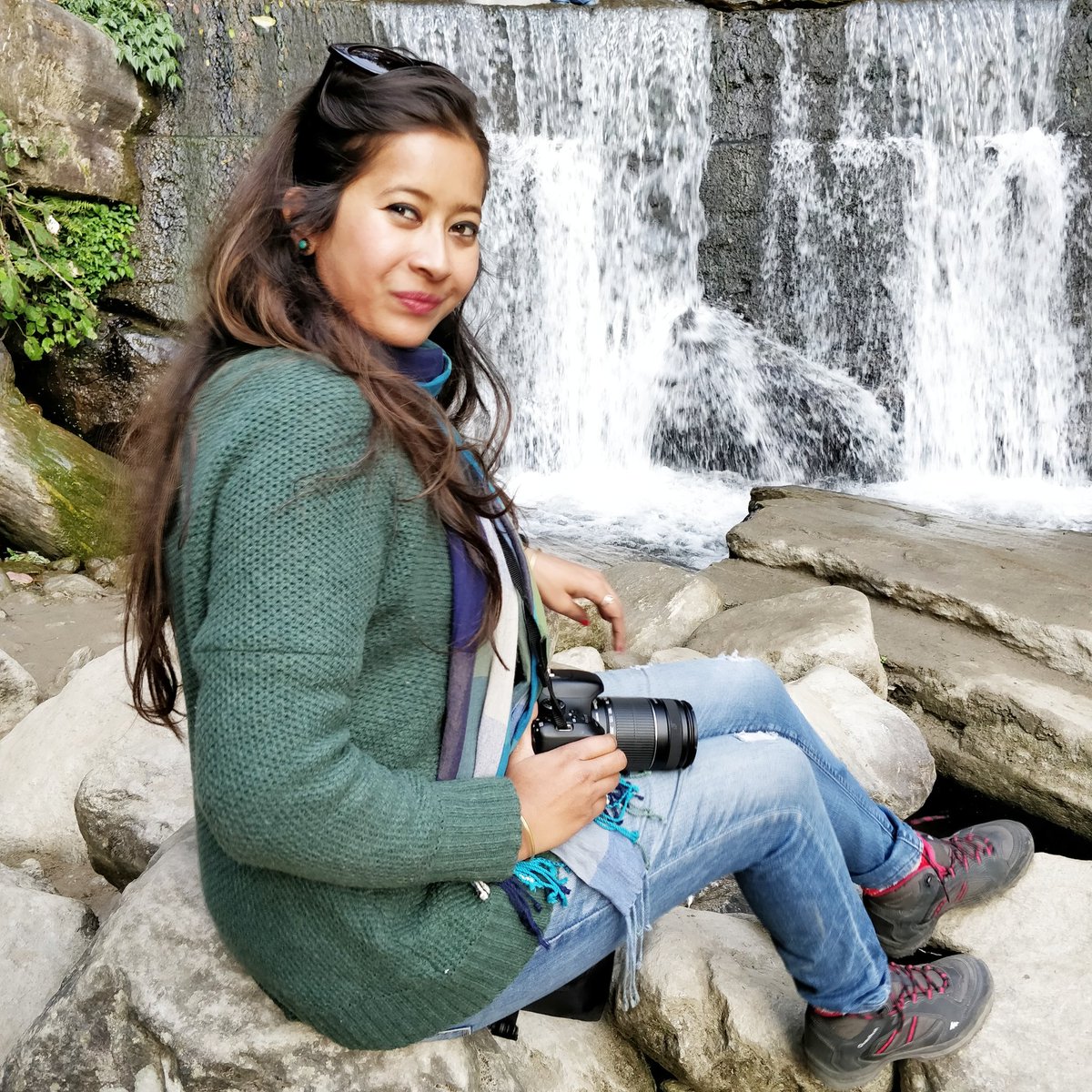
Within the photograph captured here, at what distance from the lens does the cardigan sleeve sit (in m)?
1.05

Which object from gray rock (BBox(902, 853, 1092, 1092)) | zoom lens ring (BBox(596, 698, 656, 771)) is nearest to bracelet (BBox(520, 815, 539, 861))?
zoom lens ring (BBox(596, 698, 656, 771))

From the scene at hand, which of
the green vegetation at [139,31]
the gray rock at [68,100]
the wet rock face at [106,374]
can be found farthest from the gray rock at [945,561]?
the green vegetation at [139,31]

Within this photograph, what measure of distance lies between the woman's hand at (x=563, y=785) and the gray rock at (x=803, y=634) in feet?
6.30

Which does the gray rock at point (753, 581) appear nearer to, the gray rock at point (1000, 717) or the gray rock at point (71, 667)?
the gray rock at point (1000, 717)

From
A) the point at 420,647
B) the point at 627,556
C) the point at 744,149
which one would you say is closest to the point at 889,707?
the point at 420,647

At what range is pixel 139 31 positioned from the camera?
625 cm

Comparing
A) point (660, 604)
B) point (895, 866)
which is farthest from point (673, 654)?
point (895, 866)

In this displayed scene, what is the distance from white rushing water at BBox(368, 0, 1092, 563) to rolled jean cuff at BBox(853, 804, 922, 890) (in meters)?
4.73

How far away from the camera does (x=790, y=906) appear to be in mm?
1498

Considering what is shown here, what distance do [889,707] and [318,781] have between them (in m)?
2.14

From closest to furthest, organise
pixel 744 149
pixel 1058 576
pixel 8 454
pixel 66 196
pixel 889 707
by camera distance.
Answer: pixel 889 707
pixel 1058 576
pixel 8 454
pixel 66 196
pixel 744 149

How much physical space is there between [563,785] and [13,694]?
8.18 ft

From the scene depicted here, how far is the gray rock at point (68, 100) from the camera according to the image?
571cm

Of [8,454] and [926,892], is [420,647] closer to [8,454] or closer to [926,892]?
[926,892]
